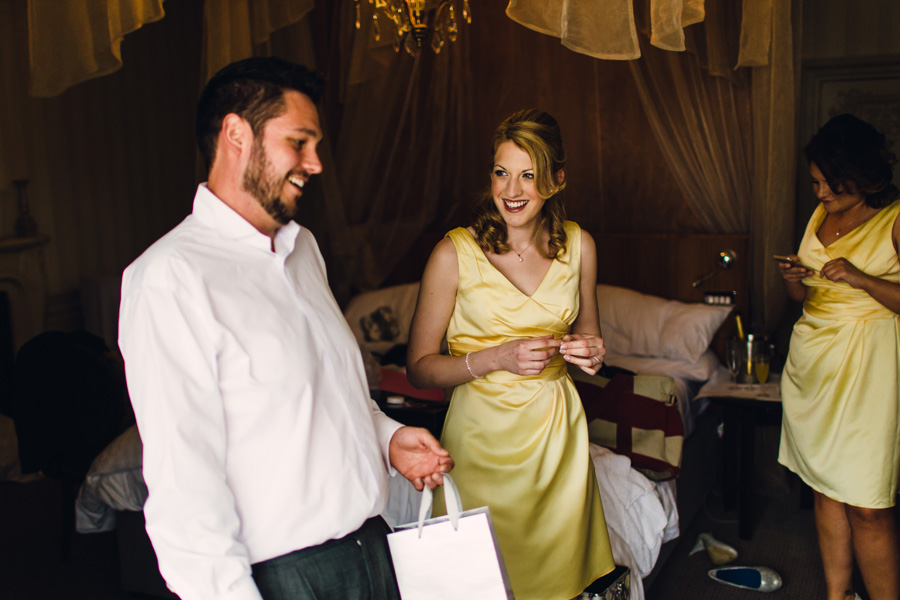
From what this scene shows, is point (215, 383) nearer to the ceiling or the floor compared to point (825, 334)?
nearer to the ceiling

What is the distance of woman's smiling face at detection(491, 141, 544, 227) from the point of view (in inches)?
85.6

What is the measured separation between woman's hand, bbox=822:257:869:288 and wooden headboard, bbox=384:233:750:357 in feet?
5.11

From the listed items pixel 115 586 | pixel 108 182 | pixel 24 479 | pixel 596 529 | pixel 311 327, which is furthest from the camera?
pixel 108 182

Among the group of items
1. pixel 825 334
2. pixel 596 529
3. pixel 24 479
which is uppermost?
pixel 825 334

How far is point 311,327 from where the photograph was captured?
1.37m

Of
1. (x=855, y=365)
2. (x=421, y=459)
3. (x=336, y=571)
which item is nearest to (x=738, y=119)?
(x=855, y=365)

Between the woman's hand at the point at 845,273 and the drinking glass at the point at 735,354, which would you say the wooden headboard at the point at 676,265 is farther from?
the woman's hand at the point at 845,273

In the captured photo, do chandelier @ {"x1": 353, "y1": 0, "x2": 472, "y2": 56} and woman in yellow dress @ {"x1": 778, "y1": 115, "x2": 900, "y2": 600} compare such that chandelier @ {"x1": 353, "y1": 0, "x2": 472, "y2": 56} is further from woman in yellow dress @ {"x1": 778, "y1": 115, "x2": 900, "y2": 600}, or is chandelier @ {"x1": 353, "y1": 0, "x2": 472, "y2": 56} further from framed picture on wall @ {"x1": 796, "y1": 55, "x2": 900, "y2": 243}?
framed picture on wall @ {"x1": 796, "y1": 55, "x2": 900, "y2": 243}

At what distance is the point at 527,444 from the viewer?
213cm

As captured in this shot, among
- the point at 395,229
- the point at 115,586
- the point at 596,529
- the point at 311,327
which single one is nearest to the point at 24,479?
the point at 115,586

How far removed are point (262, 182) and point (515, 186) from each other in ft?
3.26

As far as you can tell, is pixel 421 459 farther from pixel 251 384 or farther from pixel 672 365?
pixel 672 365

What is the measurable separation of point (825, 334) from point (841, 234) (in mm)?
367

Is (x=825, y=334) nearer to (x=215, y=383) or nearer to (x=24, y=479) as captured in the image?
(x=215, y=383)
